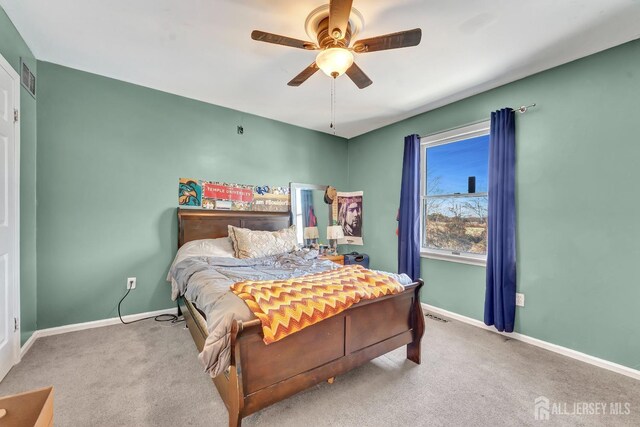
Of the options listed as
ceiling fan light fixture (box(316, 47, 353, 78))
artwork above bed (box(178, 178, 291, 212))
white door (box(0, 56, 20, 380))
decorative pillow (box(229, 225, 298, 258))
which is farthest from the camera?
artwork above bed (box(178, 178, 291, 212))

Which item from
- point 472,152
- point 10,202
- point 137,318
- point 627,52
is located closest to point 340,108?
point 472,152

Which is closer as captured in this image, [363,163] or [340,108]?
[340,108]

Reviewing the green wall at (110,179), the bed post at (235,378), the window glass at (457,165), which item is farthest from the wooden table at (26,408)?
the window glass at (457,165)

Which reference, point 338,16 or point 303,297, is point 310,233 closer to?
point 303,297

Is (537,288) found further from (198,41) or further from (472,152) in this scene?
(198,41)

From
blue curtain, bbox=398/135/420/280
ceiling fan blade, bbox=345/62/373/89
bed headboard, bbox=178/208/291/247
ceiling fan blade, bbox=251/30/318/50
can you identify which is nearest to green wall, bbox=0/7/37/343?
bed headboard, bbox=178/208/291/247

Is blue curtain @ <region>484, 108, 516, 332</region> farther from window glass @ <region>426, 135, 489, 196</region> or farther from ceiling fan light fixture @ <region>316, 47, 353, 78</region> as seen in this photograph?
ceiling fan light fixture @ <region>316, 47, 353, 78</region>

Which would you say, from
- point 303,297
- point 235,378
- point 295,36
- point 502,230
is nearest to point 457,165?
point 502,230

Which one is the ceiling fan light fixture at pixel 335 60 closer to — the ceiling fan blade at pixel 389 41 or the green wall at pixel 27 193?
the ceiling fan blade at pixel 389 41

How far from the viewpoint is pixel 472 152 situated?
10.4 feet

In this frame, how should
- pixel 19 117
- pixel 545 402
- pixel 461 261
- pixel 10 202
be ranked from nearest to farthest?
pixel 545 402, pixel 10 202, pixel 19 117, pixel 461 261

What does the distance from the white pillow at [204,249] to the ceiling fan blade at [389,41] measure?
2417 millimetres

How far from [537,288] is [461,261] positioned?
743mm

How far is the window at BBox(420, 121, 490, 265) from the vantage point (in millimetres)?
3068
